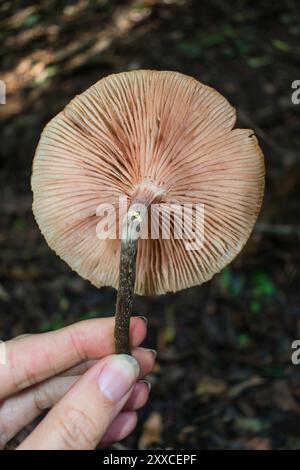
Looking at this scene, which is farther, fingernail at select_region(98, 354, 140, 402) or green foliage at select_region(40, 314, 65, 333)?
green foliage at select_region(40, 314, 65, 333)

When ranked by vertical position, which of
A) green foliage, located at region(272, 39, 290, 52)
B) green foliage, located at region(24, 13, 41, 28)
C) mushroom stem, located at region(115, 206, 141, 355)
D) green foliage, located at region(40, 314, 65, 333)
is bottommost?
green foliage, located at region(40, 314, 65, 333)

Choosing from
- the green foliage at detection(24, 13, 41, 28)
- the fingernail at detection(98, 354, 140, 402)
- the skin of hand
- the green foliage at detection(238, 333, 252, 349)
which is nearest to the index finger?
the skin of hand

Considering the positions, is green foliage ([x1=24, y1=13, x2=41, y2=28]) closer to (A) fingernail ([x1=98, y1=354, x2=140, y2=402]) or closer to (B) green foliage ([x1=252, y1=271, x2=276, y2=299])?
(B) green foliage ([x1=252, y1=271, x2=276, y2=299])

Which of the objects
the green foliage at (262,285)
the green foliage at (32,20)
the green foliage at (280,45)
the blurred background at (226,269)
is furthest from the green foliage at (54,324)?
the green foliage at (280,45)

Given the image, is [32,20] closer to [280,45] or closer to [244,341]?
[280,45]

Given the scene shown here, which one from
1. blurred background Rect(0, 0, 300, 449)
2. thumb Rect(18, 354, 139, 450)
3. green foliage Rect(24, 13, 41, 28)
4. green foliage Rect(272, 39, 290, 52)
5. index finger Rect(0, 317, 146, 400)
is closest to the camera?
thumb Rect(18, 354, 139, 450)

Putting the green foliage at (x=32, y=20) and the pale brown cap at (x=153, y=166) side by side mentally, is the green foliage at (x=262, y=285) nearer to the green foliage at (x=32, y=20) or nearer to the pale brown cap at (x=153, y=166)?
→ the pale brown cap at (x=153, y=166)
